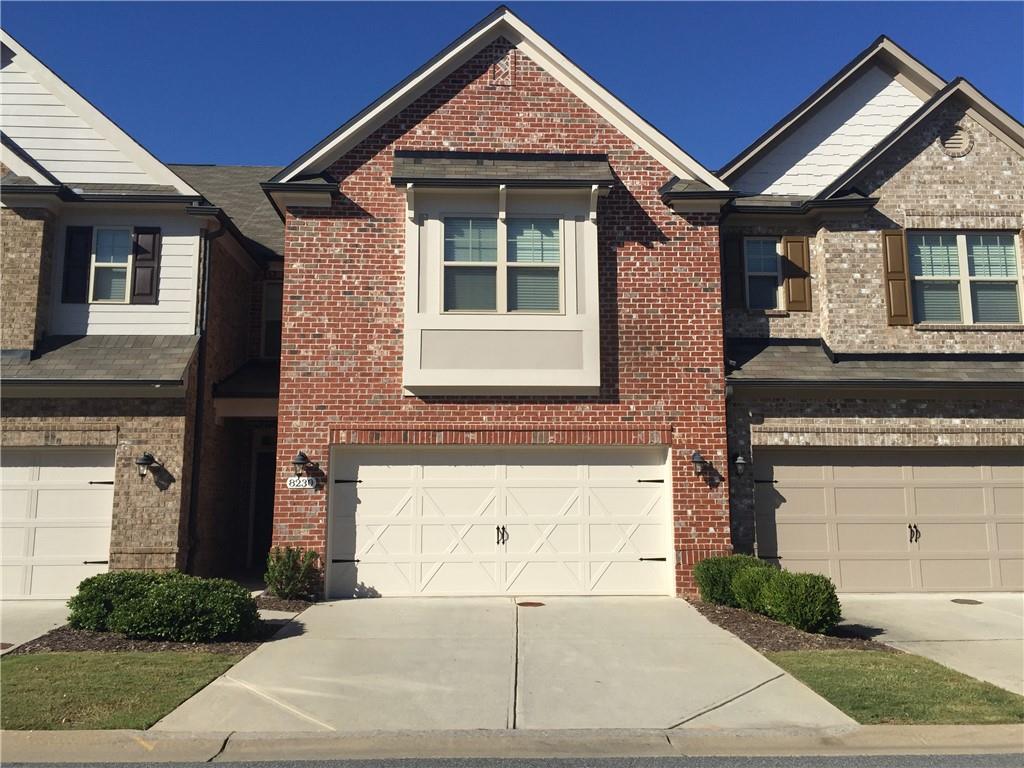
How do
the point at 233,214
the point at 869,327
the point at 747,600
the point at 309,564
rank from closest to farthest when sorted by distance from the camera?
the point at 747,600, the point at 309,564, the point at 869,327, the point at 233,214

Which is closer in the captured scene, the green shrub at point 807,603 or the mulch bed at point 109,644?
the mulch bed at point 109,644

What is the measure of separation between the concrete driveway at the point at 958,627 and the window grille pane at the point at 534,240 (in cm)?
658

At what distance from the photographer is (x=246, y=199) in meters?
17.9

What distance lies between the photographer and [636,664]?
843cm

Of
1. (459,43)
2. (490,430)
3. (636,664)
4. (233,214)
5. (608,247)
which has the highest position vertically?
(459,43)

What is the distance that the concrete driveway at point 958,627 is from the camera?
8.50 m

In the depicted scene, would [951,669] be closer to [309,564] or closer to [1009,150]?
[309,564]

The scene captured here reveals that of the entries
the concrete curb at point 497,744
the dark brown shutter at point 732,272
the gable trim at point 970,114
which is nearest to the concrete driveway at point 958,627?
the concrete curb at point 497,744

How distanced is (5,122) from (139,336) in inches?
175

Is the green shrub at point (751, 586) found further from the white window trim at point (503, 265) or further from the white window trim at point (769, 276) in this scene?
the white window trim at point (769, 276)

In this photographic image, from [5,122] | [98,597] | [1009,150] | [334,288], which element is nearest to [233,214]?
[5,122]

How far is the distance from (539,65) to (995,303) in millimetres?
8393

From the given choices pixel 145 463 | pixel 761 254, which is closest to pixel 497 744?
pixel 145 463

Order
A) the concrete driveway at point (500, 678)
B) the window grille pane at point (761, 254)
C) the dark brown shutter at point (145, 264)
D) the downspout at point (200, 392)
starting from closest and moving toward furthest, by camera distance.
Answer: the concrete driveway at point (500, 678) → the downspout at point (200, 392) → the dark brown shutter at point (145, 264) → the window grille pane at point (761, 254)
